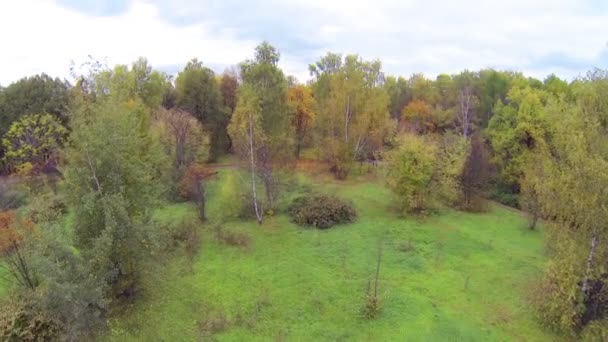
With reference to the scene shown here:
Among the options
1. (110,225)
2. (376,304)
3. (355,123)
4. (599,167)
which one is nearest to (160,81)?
(355,123)

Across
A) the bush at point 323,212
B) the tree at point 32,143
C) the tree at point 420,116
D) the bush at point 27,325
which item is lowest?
the bush at point 27,325

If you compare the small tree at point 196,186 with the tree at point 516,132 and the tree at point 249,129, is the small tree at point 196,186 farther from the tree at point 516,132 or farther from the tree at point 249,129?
the tree at point 516,132

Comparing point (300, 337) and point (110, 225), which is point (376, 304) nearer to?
point (300, 337)

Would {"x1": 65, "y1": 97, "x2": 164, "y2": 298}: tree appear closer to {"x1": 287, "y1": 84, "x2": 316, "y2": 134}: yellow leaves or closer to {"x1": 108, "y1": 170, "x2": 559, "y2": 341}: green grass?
{"x1": 108, "y1": 170, "x2": 559, "y2": 341}: green grass

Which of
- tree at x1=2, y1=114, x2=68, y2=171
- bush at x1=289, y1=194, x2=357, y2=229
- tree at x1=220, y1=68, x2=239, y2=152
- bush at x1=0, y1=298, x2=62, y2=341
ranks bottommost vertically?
bush at x1=0, y1=298, x2=62, y2=341

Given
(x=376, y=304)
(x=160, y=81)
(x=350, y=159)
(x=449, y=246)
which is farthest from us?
(x=160, y=81)

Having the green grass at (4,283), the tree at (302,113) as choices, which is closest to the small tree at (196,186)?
the green grass at (4,283)

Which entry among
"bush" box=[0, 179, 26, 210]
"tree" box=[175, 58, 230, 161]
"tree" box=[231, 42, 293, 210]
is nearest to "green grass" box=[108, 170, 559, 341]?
"tree" box=[231, 42, 293, 210]
